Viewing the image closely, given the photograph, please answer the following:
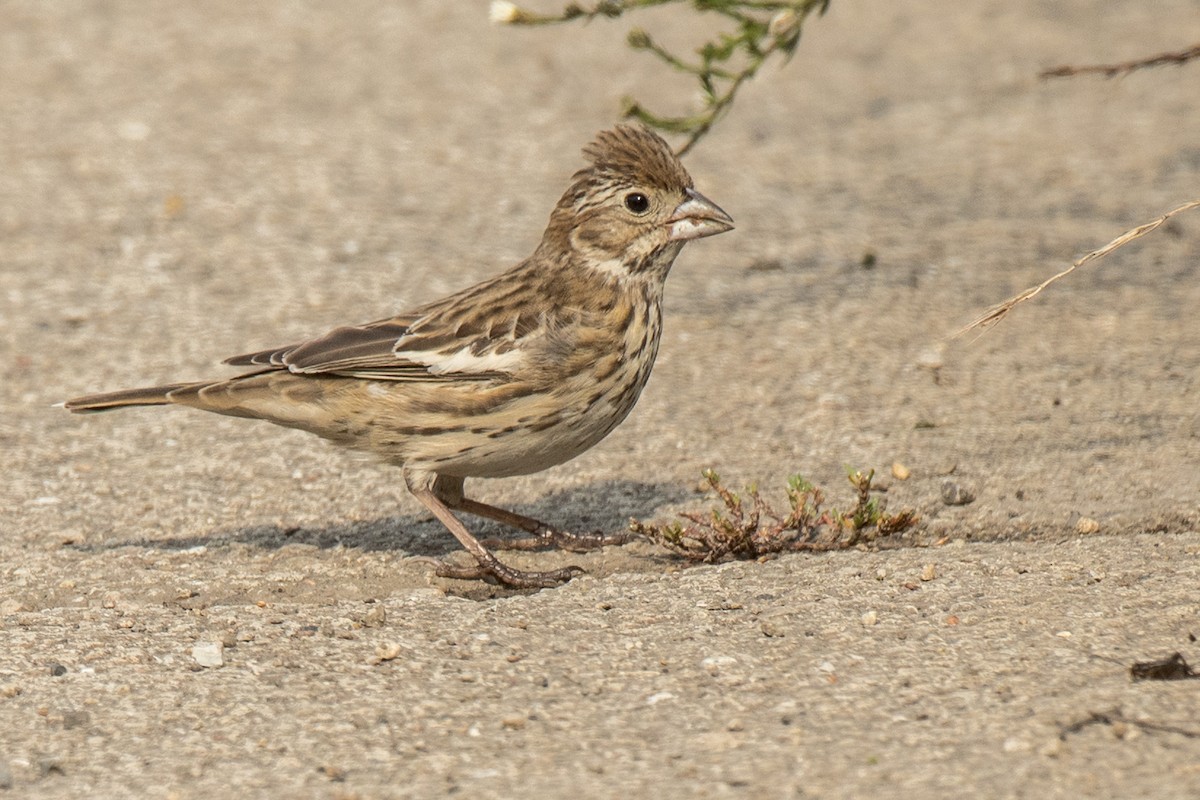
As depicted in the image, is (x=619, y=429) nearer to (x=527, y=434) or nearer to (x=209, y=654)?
(x=527, y=434)

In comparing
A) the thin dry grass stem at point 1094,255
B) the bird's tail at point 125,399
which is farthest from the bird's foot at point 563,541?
the thin dry grass stem at point 1094,255

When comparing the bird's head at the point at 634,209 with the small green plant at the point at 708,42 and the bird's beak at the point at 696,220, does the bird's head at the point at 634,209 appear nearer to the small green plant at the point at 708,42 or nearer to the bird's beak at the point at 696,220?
the bird's beak at the point at 696,220

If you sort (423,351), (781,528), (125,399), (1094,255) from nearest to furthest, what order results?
1. (1094,255)
2. (781,528)
3. (423,351)
4. (125,399)

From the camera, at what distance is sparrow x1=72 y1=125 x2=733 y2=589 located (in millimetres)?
5449

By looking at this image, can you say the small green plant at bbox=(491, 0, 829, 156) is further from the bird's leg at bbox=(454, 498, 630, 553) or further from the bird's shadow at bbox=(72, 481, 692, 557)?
the bird's leg at bbox=(454, 498, 630, 553)

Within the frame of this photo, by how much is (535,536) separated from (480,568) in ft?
1.41

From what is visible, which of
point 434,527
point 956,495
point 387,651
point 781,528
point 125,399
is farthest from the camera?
point 434,527

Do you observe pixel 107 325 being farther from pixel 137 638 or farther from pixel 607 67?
pixel 607 67

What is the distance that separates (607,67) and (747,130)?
1458 millimetres

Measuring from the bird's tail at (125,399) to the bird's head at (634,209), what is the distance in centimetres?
144

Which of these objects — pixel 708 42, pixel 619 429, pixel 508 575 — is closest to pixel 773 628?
pixel 508 575

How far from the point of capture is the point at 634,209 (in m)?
5.76

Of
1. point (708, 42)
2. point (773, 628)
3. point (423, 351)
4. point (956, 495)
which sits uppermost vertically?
point (708, 42)

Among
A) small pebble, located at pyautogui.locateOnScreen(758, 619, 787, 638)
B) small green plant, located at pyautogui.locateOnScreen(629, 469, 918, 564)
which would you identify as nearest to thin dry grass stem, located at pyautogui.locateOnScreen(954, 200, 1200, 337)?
small green plant, located at pyautogui.locateOnScreen(629, 469, 918, 564)
